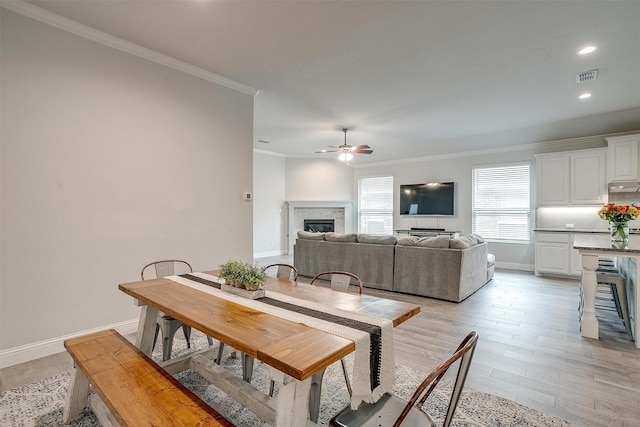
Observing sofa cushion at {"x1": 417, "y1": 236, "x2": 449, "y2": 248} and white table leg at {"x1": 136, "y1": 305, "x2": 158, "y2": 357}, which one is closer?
white table leg at {"x1": 136, "y1": 305, "x2": 158, "y2": 357}

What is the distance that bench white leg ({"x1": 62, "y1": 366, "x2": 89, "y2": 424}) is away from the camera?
5.94 ft

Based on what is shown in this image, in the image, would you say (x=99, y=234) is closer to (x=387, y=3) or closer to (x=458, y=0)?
(x=387, y=3)

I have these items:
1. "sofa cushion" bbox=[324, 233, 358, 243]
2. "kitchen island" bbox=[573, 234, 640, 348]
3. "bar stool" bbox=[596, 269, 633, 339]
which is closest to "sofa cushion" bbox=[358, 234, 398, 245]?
"sofa cushion" bbox=[324, 233, 358, 243]

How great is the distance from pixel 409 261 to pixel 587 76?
3.08 meters

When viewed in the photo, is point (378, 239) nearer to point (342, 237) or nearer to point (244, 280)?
point (342, 237)

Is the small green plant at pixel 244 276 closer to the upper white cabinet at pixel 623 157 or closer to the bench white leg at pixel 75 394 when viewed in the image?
the bench white leg at pixel 75 394

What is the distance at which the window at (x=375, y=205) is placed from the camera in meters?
8.91

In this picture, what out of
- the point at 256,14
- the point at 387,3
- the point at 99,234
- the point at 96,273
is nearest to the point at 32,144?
the point at 99,234

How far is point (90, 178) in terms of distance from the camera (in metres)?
2.86

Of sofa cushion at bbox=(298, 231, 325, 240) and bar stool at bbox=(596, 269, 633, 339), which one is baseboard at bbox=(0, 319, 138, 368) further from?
bar stool at bbox=(596, 269, 633, 339)

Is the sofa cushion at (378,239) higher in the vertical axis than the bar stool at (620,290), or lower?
higher

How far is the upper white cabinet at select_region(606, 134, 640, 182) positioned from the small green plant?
6.46 m

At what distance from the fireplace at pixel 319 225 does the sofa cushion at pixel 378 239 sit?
394 centimetres

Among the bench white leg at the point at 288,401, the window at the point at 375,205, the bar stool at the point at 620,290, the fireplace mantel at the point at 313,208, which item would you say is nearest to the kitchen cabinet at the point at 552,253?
the bar stool at the point at 620,290
